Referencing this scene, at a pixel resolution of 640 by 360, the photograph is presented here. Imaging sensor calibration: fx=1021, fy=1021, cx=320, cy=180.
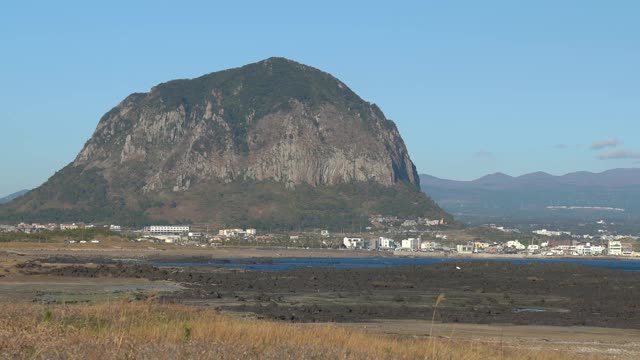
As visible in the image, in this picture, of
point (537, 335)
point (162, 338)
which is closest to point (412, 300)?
point (537, 335)

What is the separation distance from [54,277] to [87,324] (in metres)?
57.6

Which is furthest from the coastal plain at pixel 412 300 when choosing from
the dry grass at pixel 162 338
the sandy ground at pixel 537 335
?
the dry grass at pixel 162 338

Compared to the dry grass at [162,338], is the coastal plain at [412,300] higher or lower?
lower

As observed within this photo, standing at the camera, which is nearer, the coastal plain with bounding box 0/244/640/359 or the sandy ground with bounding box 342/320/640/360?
the sandy ground with bounding box 342/320/640/360

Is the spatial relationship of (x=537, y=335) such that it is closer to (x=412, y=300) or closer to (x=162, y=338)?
(x=412, y=300)

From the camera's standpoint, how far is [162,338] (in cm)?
1778

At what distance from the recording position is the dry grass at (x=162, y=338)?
591 inches

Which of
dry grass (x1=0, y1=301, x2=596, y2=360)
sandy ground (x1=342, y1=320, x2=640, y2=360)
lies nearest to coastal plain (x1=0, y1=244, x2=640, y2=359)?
sandy ground (x1=342, y1=320, x2=640, y2=360)

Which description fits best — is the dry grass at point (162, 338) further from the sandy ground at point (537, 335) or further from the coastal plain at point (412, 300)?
the sandy ground at point (537, 335)

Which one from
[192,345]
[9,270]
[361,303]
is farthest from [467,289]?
[192,345]

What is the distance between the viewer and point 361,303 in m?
56.9

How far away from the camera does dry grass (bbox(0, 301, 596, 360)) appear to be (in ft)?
49.2

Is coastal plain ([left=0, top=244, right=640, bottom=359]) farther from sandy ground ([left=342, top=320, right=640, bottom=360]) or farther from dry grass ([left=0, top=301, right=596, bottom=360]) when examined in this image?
dry grass ([left=0, top=301, right=596, bottom=360])

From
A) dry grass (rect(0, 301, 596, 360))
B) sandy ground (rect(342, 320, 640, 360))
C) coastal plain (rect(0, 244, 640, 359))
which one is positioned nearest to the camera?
dry grass (rect(0, 301, 596, 360))
